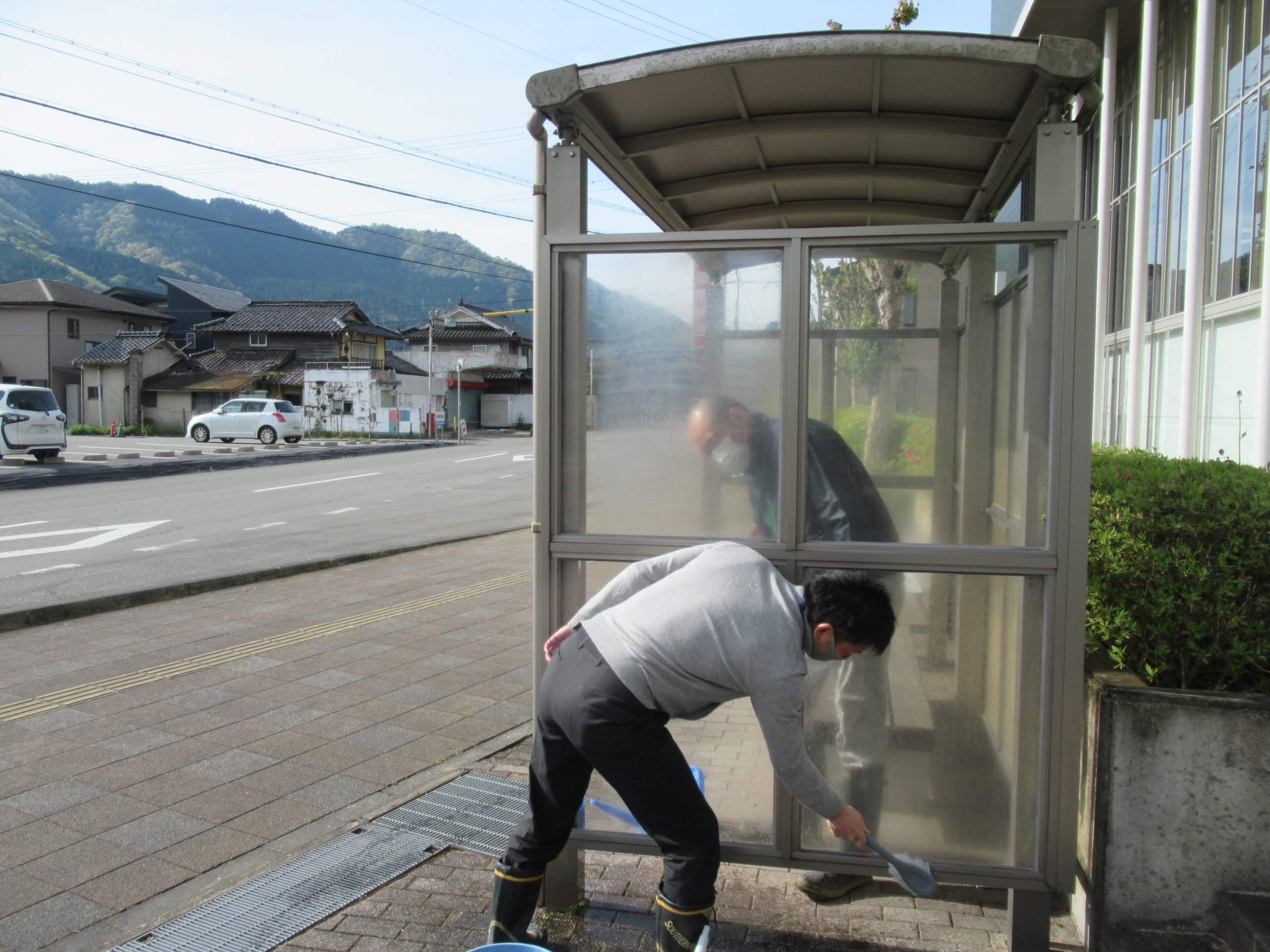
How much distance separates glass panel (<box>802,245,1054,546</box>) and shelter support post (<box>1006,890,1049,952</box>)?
107cm

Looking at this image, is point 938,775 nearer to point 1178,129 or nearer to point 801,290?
point 801,290

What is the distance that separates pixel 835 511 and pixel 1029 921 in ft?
4.47

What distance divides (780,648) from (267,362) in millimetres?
51641

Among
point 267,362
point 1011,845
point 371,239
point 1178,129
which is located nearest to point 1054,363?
point 1011,845

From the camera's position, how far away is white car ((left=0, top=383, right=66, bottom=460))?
2150 cm

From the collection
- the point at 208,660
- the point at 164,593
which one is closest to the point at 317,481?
the point at 164,593

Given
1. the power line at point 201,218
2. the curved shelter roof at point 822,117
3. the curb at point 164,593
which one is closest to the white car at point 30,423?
the power line at point 201,218

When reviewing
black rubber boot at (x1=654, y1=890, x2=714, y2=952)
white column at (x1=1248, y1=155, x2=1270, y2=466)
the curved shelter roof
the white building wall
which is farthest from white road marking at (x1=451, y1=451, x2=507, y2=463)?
black rubber boot at (x1=654, y1=890, x2=714, y2=952)

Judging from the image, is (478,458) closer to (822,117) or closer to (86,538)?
(86,538)

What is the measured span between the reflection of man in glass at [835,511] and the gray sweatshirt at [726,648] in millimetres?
521

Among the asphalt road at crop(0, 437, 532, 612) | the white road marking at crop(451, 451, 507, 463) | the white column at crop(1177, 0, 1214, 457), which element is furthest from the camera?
the white road marking at crop(451, 451, 507, 463)

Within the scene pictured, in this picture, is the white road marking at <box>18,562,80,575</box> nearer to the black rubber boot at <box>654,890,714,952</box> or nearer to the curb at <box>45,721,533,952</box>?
the curb at <box>45,721,533,952</box>

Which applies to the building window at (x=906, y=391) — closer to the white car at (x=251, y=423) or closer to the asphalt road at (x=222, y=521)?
the asphalt road at (x=222, y=521)

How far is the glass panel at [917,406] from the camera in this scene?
114 inches
